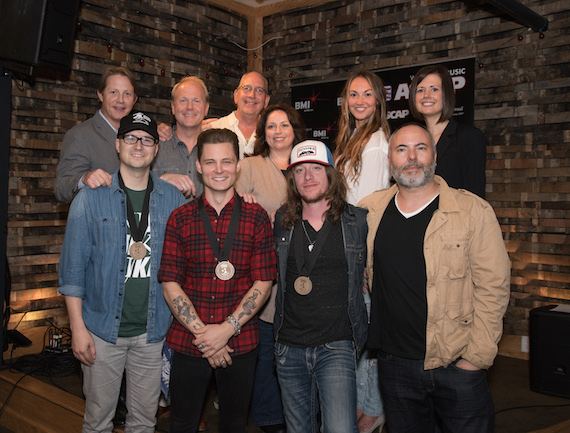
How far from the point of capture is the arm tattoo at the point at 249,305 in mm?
2363

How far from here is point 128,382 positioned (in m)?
2.60

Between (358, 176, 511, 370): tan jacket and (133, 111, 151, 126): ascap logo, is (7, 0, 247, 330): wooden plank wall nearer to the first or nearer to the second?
(133, 111, 151, 126): ascap logo

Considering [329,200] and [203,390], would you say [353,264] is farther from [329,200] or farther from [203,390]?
[203,390]

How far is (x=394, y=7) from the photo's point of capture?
241 inches

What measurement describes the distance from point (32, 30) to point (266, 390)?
12.1 ft

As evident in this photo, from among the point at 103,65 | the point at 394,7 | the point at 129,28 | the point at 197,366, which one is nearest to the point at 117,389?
the point at 197,366

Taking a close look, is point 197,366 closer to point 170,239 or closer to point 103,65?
point 170,239

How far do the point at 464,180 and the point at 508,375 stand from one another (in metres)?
2.69

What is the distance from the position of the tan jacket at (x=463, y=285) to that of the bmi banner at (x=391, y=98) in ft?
12.1

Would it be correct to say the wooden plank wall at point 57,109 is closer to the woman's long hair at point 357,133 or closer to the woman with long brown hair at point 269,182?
the woman with long brown hair at point 269,182

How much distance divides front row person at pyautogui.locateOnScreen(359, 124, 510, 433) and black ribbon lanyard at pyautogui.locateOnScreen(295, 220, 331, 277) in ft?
0.87

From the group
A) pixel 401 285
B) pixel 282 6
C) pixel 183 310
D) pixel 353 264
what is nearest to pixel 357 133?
pixel 353 264

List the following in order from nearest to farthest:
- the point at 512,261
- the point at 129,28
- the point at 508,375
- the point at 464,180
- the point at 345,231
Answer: the point at 345,231 → the point at 464,180 → the point at 508,375 → the point at 512,261 → the point at 129,28

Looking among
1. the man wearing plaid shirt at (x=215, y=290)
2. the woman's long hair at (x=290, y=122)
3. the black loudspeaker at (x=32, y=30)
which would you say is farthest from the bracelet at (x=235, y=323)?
the black loudspeaker at (x=32, y=30)
